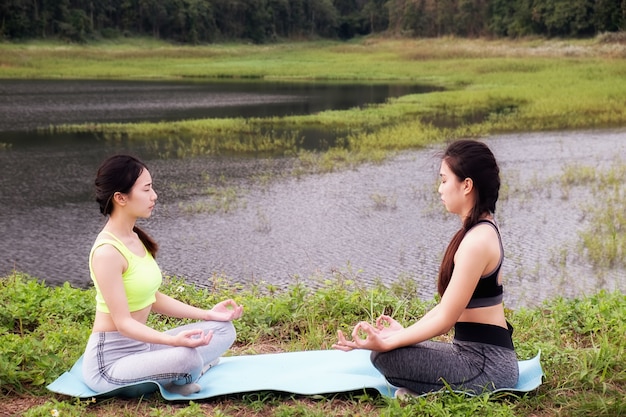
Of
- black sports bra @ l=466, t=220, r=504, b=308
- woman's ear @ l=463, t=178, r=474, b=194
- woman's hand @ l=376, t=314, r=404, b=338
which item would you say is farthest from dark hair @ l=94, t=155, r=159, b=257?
black sports bra @ l=466, t=220, r=504, b=308

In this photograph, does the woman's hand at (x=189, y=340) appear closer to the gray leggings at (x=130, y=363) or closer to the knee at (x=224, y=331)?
the gray leggings at (x=130, y=363)

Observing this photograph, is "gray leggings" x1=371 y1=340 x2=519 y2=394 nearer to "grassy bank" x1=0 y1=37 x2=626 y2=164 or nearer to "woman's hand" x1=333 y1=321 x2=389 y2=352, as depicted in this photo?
"woman's hand" x1=333 y1=321 x2=389 y2=352

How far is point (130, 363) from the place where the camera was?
3.12m

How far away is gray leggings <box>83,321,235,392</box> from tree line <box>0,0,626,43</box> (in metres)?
58.6

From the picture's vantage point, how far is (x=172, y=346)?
126 inches

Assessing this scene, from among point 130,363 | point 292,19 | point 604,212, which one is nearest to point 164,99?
point 604,212

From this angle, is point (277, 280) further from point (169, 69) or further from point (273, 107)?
point (169, 69)

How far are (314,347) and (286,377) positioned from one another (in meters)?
0.64

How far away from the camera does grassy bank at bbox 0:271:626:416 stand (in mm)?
3035

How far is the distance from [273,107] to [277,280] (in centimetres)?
1773

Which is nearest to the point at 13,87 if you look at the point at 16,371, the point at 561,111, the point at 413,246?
the point at 561,111

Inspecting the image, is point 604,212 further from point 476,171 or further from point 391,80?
point 391,80

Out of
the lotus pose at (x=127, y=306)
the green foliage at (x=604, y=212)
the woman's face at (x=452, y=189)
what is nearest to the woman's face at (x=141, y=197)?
the lotus pose at (x=127, y=306)

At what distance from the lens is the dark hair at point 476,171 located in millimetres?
2953
